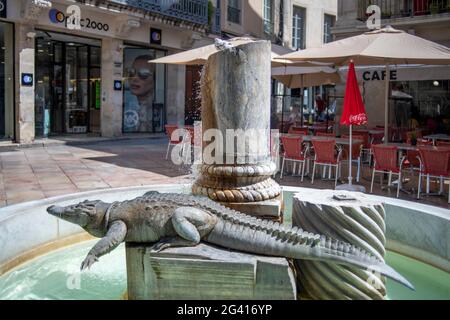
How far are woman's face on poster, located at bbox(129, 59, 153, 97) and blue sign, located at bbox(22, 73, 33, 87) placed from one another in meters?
5.51

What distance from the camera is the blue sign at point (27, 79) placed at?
14.2m

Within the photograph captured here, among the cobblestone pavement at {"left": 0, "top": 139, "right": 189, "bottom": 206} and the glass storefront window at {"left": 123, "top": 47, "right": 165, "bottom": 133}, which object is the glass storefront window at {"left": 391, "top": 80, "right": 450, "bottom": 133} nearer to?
the cobblestone pavement at {"left": 0, "top": 139, "right": 189, "bottom": 206}

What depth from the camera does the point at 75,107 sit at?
1858cm

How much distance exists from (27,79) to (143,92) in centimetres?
611

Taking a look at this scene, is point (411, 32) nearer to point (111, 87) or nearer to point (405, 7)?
point (405, 7)

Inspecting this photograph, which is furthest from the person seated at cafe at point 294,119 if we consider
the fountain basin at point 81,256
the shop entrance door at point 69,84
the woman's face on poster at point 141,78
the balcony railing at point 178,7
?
the fountain basin at point 81,256

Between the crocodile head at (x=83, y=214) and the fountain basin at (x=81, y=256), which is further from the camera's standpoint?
the fountain basin at (x=81, y=256)

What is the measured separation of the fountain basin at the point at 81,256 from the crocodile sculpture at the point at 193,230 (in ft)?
2.64

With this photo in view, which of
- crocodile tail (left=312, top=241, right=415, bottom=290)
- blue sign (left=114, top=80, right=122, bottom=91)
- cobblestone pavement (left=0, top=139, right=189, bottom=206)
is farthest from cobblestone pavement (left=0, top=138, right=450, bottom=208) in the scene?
crocodile tail (left=312, top=241, right=415, bottom=290)

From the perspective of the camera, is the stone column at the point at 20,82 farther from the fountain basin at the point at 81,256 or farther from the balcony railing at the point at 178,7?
the fountain basin at the point at 81,256

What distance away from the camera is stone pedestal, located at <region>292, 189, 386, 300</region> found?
319 cm

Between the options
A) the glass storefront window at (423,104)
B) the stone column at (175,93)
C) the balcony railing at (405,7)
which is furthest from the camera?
the stone column at (175,93)

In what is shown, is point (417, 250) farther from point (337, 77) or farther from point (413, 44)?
point (337, 77)

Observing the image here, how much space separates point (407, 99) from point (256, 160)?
1511 cm
